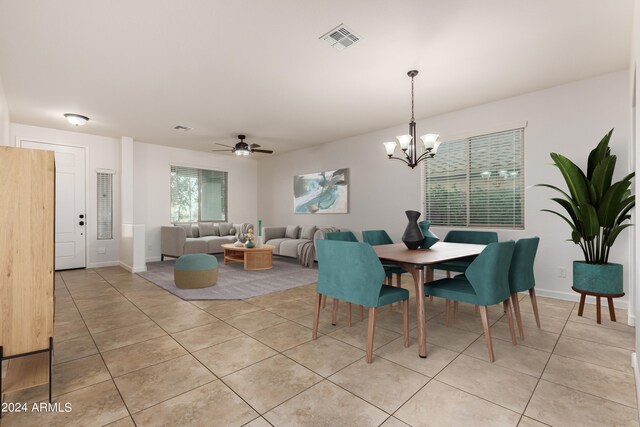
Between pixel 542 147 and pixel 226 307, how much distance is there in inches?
171

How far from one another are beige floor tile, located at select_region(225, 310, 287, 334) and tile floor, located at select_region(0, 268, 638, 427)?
0.02 m

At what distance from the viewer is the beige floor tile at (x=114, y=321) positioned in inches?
112

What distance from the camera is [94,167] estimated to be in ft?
19.8

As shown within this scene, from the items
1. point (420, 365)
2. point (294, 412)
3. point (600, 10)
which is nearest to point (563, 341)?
point (420, 365)

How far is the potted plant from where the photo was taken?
110 inches

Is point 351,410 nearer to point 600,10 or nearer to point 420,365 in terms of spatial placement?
point 420,365

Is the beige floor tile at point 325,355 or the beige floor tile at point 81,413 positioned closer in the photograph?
the beige floor tile at point 81,413

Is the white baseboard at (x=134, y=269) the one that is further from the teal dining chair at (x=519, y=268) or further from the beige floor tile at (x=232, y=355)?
the teal dining chair at (x=519, y=268)

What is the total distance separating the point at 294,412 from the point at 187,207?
265 inches

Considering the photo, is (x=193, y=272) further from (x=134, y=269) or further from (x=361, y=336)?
(x=361, y=336)

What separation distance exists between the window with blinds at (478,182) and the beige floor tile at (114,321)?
4260mm

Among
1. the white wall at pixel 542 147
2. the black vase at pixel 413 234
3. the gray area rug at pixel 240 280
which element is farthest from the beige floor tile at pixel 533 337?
the gray area rug at pixel 240 280

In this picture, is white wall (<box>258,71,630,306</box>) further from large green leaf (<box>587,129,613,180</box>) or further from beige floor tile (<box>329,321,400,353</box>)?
beige floor tile (<box>329,321,400,353</box>)

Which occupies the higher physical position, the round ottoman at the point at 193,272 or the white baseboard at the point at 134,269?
the round ottoman at the point at 193,272
